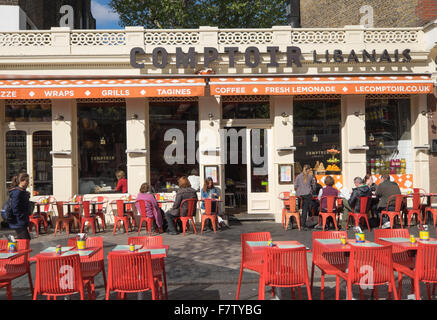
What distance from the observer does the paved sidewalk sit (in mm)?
5669

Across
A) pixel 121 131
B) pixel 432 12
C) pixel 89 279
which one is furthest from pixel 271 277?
pixel 432 12

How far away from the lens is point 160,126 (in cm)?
1241

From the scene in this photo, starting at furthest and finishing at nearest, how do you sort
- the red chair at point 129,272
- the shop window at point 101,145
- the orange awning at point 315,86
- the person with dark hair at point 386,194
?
1. the shop window at point 101,145
2. the orange awning at point 315,86
3. the person with dark hair at point 386,194
4. the red chair at point 129,272

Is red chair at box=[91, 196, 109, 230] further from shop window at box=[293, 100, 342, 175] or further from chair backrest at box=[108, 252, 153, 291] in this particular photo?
chair backrest at box=[108, 252, 153, 291]

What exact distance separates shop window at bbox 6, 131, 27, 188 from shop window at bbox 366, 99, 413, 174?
10381mm

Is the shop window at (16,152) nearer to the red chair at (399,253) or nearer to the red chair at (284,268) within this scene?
the red chair at (284,268)

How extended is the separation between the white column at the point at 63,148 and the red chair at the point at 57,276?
7828 mm

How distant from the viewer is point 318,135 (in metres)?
12.6

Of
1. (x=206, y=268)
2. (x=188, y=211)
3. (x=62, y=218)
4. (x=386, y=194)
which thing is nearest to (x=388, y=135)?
(x=386, y=194)

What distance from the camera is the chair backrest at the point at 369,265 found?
447cm

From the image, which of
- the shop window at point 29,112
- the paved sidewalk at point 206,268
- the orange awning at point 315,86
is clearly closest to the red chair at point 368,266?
the paved sidewalk at point 206,268

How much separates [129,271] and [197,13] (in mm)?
22668

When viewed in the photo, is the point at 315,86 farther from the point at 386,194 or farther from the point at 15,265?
the point at 15,265

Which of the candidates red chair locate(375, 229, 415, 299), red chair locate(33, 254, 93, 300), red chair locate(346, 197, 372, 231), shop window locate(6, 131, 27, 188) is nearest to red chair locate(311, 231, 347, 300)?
red chair locate(375, 229, 415, 299)
